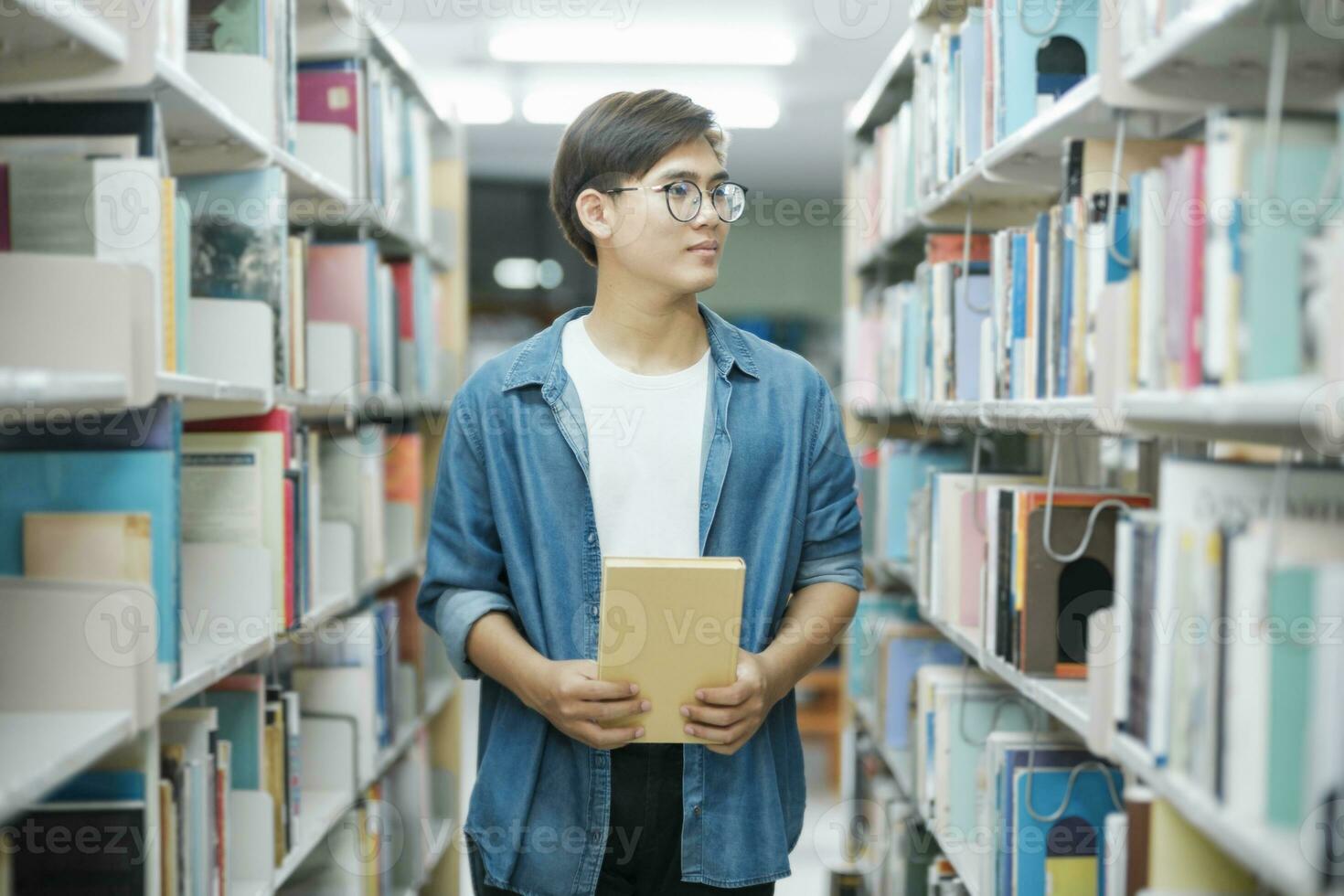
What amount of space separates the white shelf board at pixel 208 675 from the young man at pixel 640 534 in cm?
28

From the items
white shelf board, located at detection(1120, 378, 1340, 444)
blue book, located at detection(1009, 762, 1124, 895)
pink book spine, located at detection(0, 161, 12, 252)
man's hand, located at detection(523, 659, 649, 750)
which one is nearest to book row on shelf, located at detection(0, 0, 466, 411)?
pink book spine, located at detection(0, 161, 12, 252)

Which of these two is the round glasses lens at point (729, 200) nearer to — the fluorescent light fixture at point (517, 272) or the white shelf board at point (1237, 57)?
the white shelf board at point (1237, 57)

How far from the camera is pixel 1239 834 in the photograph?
3.12ft

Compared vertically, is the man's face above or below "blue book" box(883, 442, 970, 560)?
above

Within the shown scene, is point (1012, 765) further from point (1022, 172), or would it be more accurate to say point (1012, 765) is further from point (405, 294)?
point (405, 294)

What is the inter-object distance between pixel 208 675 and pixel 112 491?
0.93 feet

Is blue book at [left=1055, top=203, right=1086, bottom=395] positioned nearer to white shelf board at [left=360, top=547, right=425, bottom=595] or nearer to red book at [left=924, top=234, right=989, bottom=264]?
red book at [left=924, top=234, right=989, bottom=264]

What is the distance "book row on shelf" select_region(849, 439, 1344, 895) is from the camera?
905 millimetres

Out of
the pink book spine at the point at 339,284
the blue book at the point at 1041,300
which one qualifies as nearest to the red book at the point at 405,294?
the pink book spine at the point at 339,284

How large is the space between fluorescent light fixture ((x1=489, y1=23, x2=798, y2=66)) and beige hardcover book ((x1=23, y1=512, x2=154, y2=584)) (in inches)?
123

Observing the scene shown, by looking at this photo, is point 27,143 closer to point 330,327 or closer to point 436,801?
point 330,327

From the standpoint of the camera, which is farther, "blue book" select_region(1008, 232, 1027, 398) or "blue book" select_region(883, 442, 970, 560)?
"blue book" select_region(883, 442, 970, 560)

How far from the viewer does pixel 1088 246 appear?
1549 mm

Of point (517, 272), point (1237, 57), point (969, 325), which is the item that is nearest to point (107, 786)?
point (1237, 57)
